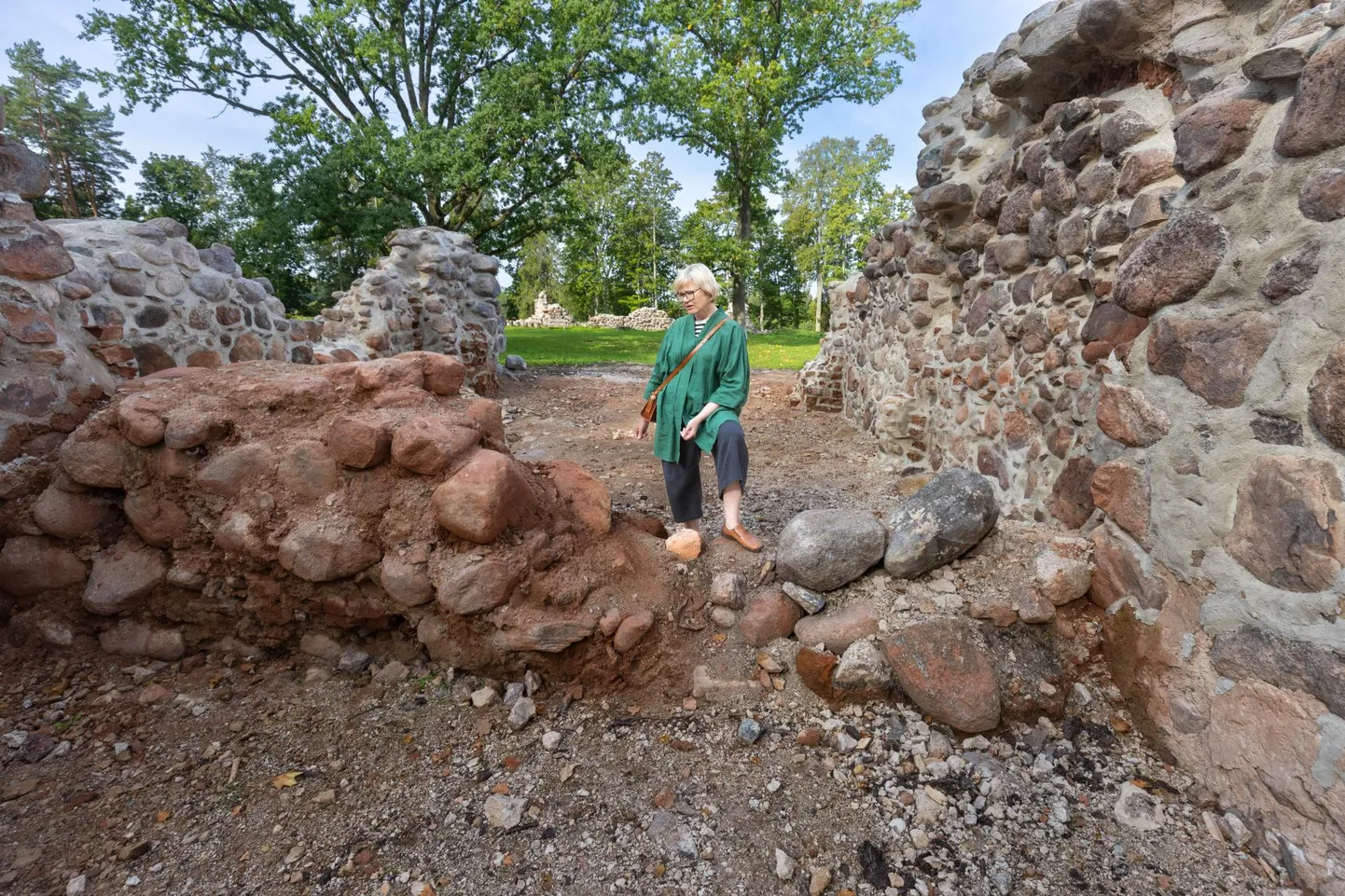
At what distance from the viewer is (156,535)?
254 cm

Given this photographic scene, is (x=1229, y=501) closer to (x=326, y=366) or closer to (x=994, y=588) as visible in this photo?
(x=994, y=588)

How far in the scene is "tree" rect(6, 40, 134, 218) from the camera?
65.1ft

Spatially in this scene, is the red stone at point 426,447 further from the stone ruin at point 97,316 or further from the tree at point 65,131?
the tree at point 65,131

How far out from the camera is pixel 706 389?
2852mm

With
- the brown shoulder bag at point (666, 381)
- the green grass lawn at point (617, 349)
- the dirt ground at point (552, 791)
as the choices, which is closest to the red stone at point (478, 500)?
the dirt ground at point (552, 791)

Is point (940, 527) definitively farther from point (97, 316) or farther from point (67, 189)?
point (67, 189)

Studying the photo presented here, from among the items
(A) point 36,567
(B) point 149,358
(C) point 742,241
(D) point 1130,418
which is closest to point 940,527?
(D) point 1130,418

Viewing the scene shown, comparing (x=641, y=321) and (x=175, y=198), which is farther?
(x=641, y=321)

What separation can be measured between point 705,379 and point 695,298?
376 millimetres

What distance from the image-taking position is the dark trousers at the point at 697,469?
110 inches

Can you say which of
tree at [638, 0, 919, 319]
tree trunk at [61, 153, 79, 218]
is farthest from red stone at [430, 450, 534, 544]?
tree trunk at [61, 153, 79, 218]

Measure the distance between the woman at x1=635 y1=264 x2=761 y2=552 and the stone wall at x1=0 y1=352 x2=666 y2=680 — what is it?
0.70 m

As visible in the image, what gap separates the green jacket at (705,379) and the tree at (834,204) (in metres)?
26.0

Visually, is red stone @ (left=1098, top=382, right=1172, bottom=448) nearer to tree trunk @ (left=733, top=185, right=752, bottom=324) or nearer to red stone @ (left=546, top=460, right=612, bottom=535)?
red stone @ (left=546, top=460, right=612, bottom=535)
